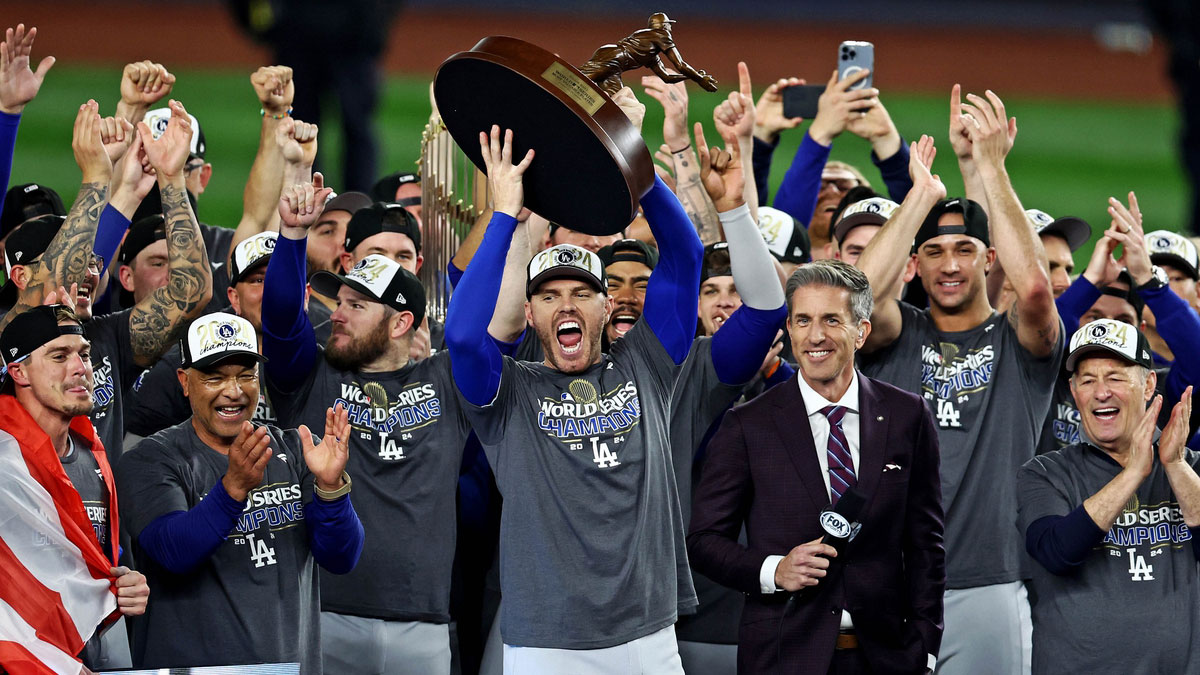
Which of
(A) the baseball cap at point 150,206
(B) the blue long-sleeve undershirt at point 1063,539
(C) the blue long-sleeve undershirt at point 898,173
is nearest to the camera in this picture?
(B) the blue long-sleeve undershirt at point 1063,539

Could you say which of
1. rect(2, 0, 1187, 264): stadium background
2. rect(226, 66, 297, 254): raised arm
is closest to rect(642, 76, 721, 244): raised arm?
rect(226, 66, 297, 254): raised arm

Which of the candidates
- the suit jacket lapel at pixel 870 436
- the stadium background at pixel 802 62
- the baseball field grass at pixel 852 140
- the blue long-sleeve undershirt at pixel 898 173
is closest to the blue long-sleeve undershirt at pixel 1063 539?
the suit jacket lapel at pixel 870 436

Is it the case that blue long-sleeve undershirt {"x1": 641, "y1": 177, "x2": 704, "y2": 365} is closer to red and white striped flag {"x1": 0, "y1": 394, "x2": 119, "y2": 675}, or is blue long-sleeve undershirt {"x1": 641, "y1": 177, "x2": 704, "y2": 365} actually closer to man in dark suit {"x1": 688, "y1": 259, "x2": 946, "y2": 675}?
man in dark suit {"x1": 688, "y1": 259, "x2": 946, "y2": 675}

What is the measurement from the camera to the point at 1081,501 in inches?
176

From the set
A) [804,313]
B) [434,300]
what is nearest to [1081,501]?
[804,313]

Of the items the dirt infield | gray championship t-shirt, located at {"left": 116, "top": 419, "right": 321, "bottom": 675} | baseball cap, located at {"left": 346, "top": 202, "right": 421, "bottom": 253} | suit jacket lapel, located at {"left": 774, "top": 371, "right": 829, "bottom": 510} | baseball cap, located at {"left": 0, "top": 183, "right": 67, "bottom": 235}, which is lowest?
gray championship t-shirt, located at {"left": 116, "top": 419, "right": 321, "bottom": 675}

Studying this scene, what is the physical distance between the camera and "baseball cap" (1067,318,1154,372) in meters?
4.55

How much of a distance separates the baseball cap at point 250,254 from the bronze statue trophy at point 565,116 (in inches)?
47.2

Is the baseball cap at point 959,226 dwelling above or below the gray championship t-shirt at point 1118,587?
above

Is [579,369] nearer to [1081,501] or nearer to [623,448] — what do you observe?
[623,448]

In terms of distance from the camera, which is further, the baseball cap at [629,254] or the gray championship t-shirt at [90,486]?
the baseball cap at [629,254]

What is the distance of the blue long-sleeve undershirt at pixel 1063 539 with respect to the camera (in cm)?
432

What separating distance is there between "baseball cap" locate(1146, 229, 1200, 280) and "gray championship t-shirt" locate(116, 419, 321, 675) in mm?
3600

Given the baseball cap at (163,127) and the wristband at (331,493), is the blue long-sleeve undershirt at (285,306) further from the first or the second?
the baseball cap at (163,127)
